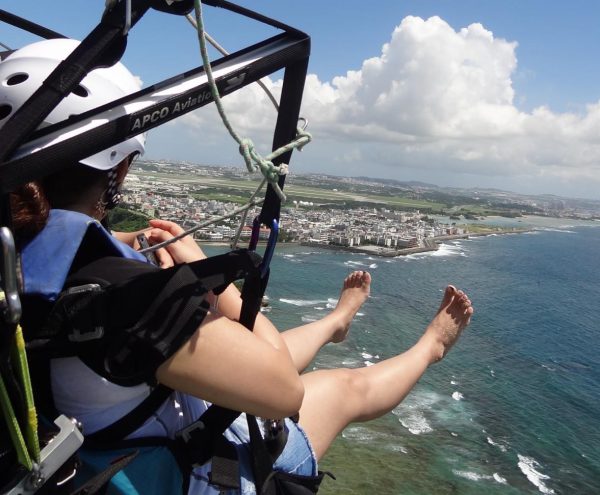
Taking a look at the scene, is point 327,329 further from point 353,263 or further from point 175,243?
point 353,263

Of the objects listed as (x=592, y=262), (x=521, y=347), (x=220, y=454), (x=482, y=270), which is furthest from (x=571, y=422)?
(x=592, y=262)

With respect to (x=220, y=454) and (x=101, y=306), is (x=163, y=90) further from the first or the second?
(x=220, y=454)

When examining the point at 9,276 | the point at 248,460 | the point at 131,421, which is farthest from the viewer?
the point at 248,460

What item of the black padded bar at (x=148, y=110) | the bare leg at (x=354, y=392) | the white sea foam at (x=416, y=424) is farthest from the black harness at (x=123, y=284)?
the white sea foam at (x=416, y=424)

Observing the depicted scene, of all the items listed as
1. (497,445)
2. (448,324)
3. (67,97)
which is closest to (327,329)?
(448,324)

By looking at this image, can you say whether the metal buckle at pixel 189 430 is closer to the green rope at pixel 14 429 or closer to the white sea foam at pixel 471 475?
the green rope at pixel 14 429

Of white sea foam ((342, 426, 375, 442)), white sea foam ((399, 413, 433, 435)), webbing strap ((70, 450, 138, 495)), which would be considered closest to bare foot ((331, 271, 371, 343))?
webbing strap ((70, 450, 138, 495))

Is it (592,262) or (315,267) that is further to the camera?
(592,262)
